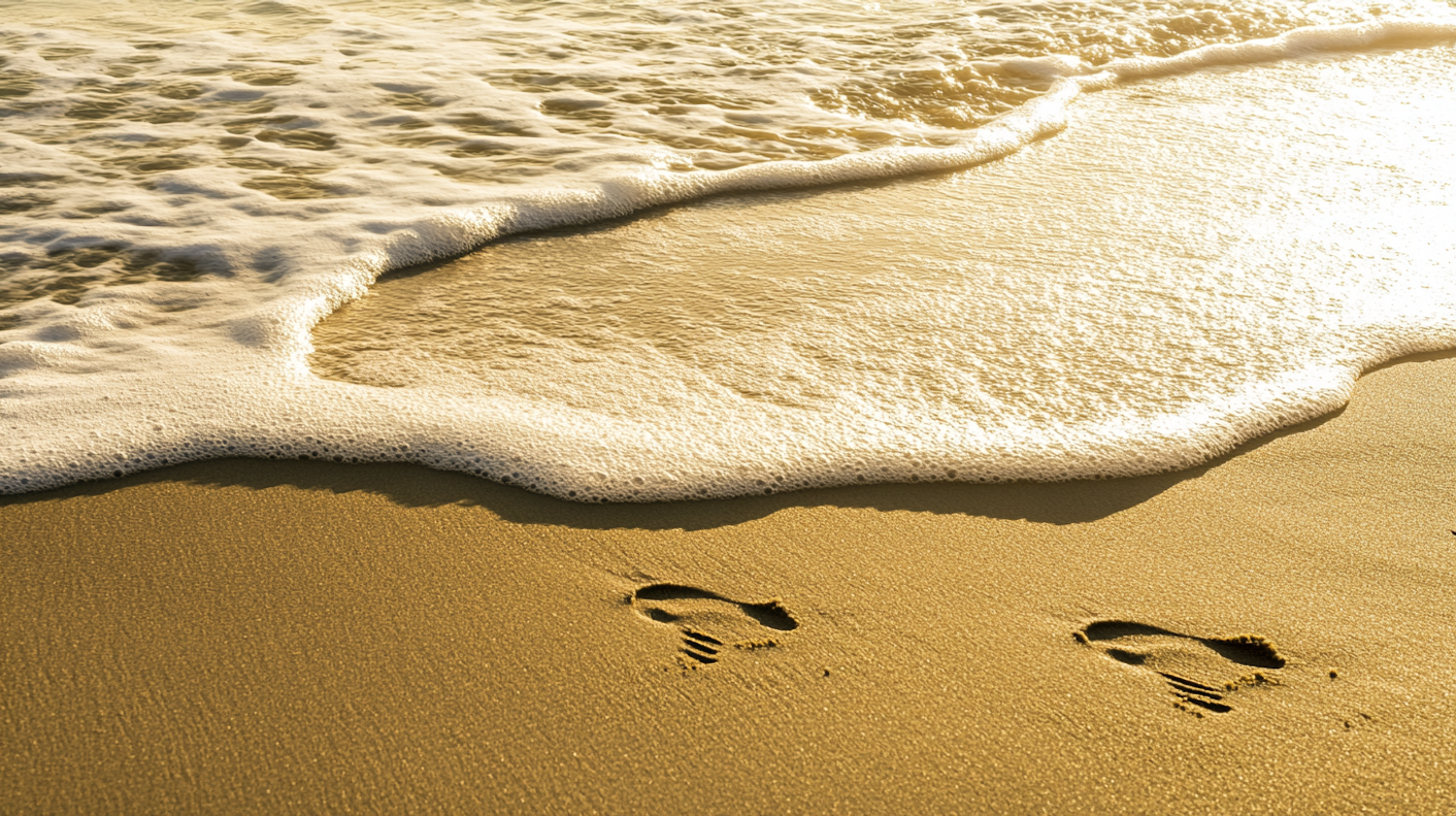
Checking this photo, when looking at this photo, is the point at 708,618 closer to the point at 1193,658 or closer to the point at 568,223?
the point at 1193,658

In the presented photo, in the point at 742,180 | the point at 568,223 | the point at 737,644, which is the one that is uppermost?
the point at 742,180

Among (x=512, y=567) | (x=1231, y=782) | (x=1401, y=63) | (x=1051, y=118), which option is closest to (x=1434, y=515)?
(x=1231, y=782)

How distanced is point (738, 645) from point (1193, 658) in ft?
2.91

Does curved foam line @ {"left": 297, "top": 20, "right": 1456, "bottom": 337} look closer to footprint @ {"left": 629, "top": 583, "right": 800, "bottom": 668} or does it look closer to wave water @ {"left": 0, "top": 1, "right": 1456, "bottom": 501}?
wave water @ {"left": 0, "top": 1, "right": 1456, "bottom": 501}

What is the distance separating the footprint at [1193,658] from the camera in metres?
1.82

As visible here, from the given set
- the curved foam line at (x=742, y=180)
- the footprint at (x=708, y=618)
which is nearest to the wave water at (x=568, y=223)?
the curved foam line at (x=742, y=180)

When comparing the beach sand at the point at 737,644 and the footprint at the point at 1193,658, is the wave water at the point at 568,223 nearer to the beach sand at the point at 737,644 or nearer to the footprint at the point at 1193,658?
the beach sand at the point at 737,644

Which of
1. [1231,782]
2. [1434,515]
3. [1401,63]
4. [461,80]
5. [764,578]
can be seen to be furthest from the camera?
[1401,63]

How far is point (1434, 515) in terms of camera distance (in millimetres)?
2291

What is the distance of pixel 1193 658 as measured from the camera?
6.21 ft

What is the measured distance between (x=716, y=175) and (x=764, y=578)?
8.28ft

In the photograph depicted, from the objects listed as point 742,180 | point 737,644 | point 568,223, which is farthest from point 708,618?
point 742,180

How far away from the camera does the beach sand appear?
5.34ft

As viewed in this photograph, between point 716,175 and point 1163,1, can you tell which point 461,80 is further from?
point 1163,1
